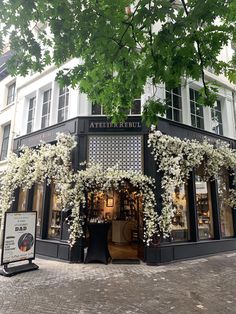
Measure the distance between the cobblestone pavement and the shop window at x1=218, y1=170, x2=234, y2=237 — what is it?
2.83m

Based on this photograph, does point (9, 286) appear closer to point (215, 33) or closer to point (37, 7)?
point (37, 7)

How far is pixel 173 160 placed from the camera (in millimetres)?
8969

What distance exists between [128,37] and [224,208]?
9238 mm

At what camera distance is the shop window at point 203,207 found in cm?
1055

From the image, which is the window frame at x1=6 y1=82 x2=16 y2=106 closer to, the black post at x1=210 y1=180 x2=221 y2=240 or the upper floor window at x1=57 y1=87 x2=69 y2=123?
the upper floor window at x1=57 y1=87 x2=69 y2=123

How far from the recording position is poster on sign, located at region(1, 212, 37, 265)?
7.55 metres

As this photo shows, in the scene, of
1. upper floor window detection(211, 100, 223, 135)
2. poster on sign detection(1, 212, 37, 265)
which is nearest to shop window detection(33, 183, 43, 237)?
poster on sign detection(1, 212, 37, 265)

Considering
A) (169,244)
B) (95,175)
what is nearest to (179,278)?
(169,244)

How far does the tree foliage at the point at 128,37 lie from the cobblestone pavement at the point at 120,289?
152 inches

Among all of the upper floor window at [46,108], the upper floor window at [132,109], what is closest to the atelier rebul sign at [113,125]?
the upper floor window at [132,109]

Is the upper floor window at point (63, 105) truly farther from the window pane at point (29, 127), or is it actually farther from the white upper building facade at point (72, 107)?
the window pane at point (29, 127)

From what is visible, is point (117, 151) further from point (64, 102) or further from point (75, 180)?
point (64, 102)

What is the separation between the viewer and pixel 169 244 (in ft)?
29.5

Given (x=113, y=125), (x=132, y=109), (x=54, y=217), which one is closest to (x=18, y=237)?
(x=54, y=217)
